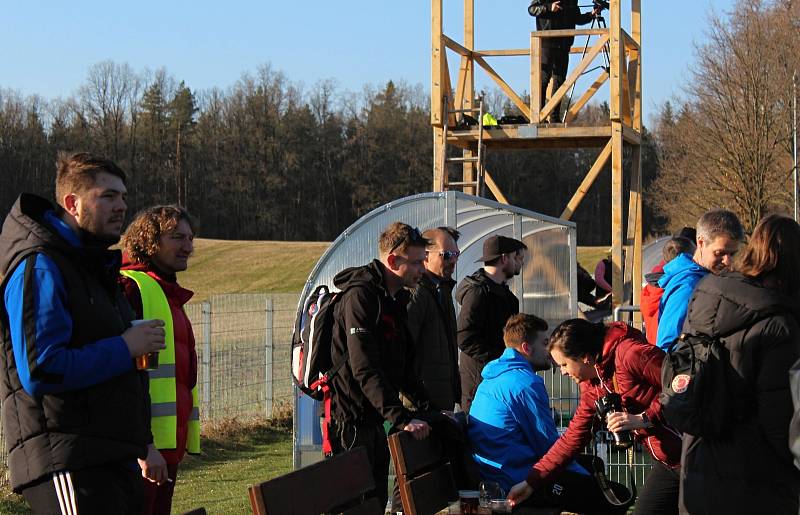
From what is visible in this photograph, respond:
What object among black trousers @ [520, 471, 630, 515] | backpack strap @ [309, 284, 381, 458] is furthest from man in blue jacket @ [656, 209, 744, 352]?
backpack strap @ [309, 284, 381, 458]

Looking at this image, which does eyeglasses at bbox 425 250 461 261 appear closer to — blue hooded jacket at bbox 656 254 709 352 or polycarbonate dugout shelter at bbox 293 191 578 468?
polycarbonate dugout shelter at bbox 293 191 578 468

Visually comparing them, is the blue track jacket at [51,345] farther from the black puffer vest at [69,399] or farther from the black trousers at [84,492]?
the black trousers at [84,492]

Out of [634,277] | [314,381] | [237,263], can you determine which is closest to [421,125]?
[237,263]

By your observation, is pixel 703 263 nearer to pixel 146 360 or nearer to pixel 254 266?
pixel 146 360

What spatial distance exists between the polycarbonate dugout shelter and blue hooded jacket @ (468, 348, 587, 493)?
364 centimetres

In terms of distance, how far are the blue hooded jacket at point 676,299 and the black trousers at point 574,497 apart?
3.01 feet

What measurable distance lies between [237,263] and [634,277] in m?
42.2

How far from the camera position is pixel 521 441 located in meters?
6.39

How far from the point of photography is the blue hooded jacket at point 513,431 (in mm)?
6336

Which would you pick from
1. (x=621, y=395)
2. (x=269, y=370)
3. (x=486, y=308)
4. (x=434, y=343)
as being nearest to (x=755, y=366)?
(x=621, y=395)

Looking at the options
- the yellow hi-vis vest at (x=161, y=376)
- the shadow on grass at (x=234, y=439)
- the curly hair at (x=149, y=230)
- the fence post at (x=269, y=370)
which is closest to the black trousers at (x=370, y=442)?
the yellow hi-vis vest at (x=161, y=376)

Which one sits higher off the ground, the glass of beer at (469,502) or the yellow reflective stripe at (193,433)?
the yellow reflective stripe at (193,433)

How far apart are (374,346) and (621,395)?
4.54 feet

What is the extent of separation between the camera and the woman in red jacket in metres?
5.46
